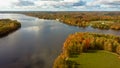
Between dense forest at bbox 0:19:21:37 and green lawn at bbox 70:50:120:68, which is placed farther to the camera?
dense forest at bbox 0:19:21:37

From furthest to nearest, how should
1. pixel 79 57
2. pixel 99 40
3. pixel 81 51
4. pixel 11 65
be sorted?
pixel 99 40, pixel 81 51, pixel 79 57, pixel 11 65

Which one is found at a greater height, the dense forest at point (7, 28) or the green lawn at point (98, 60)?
the green lawn at point (98, 60)

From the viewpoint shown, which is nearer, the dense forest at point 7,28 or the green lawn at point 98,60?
the green lawn at point 98,60

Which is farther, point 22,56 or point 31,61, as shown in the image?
point 22,56

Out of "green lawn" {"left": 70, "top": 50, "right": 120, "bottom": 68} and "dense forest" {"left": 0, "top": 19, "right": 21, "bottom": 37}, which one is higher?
"green lawn" {"left": 70, "top": 50, "right": 120, "bottom": 68}

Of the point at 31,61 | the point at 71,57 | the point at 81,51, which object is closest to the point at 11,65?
the point at 31,61

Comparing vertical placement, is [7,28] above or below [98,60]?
below

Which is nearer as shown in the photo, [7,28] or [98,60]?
[98,60]

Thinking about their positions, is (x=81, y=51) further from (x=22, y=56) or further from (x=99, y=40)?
(x=22, y=56)
